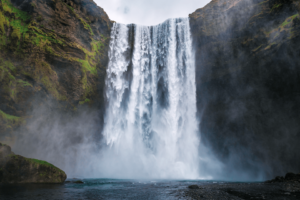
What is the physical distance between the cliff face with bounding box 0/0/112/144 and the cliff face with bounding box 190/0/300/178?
497 inches

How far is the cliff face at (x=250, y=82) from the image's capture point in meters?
16.3

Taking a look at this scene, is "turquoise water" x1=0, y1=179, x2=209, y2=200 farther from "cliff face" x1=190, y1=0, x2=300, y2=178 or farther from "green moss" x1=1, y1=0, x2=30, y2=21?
"green moss" x1=1, y1=0, x2=30, y2=21

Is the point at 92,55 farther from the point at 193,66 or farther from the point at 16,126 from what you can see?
the point at 193,66

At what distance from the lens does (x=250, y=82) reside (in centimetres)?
1855

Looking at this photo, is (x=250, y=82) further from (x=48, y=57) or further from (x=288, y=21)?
(x=48, y=57)

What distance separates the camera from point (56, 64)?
18234mm

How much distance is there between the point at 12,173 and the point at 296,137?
68.5ft

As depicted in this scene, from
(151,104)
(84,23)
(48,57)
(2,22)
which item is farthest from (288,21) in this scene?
(2,22)

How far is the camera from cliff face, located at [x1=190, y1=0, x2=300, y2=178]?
1627 cm

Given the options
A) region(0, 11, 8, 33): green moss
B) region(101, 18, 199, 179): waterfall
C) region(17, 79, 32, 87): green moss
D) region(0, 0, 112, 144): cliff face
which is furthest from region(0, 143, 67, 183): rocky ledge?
region(0, 11, 8, 33): green moss

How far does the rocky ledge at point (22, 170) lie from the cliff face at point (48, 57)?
5367mm

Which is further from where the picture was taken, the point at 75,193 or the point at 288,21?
the point at 288,21

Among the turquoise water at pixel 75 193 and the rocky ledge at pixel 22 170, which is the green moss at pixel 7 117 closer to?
the rocky ledge at pixel 22 170

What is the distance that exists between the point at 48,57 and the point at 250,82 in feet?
65.7
